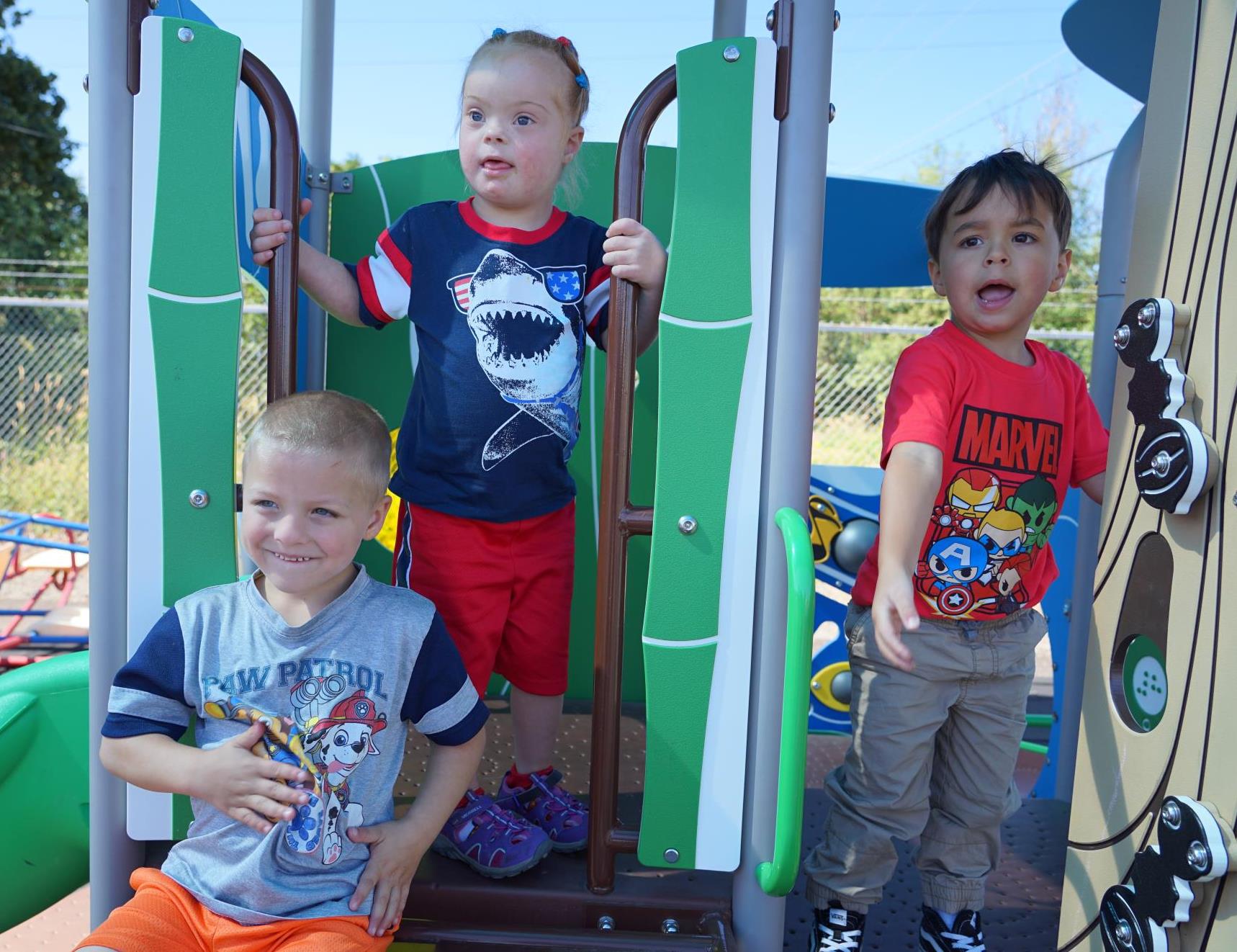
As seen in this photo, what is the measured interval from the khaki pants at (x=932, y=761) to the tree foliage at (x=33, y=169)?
536 inches

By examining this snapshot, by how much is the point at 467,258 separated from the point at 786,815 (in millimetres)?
1155

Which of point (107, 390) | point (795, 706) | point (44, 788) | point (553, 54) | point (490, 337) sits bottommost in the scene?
point (44, 788)

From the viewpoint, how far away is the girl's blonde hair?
6.12ft

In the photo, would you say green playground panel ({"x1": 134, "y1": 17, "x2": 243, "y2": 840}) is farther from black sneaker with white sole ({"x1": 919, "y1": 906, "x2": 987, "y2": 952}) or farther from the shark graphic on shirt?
black sneaker with white sole ({"x1": 919, "y1": 906, "x2": 987, "y2": 952})

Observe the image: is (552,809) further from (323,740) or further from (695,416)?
(695,416)

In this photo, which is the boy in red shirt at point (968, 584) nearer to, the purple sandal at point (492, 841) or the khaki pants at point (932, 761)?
the khaki pants at point (932, 761)

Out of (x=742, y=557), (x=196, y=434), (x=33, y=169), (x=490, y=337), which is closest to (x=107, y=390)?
(x=196, y=434)

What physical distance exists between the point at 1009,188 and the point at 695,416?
2.43 ft

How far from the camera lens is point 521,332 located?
1.91m

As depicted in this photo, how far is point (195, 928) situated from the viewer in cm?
149

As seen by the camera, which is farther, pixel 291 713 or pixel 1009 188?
pixel 1009 188

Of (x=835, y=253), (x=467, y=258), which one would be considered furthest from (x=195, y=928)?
(x=835, y=253)

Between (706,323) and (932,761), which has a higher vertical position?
(706,323)

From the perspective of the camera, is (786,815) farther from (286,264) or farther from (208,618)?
(286,264)
